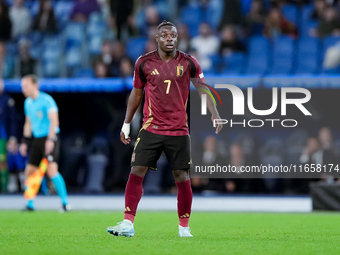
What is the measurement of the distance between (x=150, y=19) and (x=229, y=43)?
2.27 metres

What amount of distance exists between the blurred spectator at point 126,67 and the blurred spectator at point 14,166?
9.50 ft

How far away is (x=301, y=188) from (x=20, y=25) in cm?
877

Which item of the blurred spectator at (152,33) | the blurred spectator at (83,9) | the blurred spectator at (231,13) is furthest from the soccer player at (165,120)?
the blurred spectator at (83,9)

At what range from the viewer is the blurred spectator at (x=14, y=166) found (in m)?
14.6

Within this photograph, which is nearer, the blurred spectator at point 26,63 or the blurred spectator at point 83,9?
the blurred spectator at point 26,63

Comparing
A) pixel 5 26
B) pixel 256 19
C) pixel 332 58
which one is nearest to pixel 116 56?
pixel 256 19

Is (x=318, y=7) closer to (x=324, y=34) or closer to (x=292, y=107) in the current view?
(x=324, y=34)

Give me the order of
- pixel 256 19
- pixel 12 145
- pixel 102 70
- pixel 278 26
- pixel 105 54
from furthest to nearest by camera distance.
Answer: pixel 256 19, pixel 278 26, pixel 105 54, pixel 102 70, pixel 12 145

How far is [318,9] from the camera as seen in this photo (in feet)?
51.6

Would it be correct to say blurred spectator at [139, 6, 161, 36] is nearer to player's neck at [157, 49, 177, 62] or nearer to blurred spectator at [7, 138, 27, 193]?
blurred spectator at [7, 138, 27, 193]

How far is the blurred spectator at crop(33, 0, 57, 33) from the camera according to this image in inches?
677

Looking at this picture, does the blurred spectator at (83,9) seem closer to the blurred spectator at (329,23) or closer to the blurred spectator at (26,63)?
the blurred spectator at (26,63)

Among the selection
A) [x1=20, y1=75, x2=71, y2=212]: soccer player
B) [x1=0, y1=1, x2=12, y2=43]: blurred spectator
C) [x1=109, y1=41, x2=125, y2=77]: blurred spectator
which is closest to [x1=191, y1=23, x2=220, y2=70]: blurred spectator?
A: [x1=109, y1=41, x2=125, y2=77]: blurred spectator

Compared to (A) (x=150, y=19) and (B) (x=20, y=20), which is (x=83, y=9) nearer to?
(B) (x=20, y=20)
